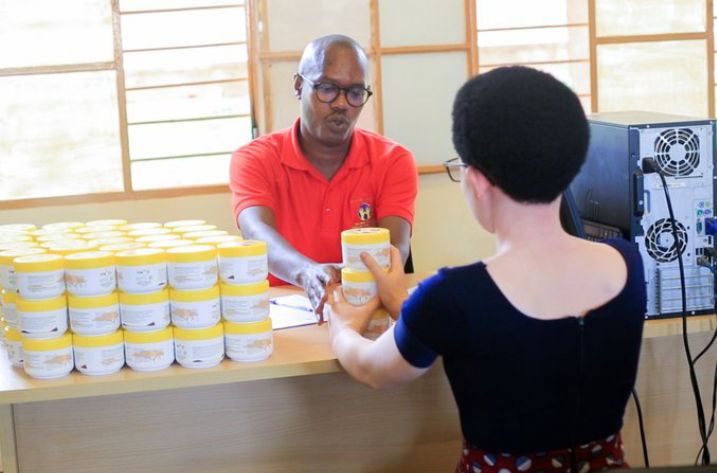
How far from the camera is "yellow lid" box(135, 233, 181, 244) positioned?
1996mm

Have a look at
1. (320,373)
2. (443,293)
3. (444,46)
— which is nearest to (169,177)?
(444,46)

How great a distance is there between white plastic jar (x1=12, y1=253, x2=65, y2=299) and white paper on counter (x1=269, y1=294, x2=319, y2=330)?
1.69 ft

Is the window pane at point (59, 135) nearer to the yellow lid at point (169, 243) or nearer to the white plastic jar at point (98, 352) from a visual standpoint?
the yellow lid at point (169, 243)

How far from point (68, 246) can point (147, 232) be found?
210mm

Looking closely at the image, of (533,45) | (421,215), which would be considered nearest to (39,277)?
(421,215)

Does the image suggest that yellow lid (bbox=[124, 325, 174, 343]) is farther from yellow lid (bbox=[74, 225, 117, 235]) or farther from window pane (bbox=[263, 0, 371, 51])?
window pane (bbox=[263, 0, 371, 51])

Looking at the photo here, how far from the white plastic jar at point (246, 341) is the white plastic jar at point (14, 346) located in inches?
16.0

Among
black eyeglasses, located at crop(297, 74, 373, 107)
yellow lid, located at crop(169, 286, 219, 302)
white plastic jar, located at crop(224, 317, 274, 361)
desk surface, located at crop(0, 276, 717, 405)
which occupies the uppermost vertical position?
black eyeglasses, located at crop(297, 74, 373, 107)

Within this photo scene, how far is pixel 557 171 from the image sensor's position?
1377mm

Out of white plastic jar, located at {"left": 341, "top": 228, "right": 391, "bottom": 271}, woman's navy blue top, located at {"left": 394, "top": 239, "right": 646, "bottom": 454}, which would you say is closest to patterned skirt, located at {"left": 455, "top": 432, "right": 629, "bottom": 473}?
woman's navy blue top, located at {"left": 394, "top": 239, "right": 646, "bottom": 454}

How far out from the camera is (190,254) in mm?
1804

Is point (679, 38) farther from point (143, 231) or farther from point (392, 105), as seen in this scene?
point (143, 231)

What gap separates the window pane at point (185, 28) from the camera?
4.27 metres

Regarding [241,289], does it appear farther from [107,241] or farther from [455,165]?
[455,165]
